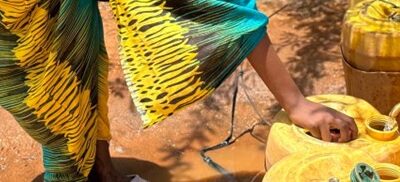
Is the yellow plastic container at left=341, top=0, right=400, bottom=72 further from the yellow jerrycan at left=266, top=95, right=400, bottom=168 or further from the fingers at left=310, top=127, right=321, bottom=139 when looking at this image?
the fingers at left=310, top=127, right=321, bottom=139

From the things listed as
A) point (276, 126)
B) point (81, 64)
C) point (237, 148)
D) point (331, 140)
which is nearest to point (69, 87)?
point (81, 64)

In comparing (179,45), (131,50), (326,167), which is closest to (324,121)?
(326,167)

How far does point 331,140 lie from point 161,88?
23.9 inches

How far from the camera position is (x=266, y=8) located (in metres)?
4.47

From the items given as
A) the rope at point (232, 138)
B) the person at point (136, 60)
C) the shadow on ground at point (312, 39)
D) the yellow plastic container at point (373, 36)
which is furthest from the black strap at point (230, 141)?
the person at point (136, 60)

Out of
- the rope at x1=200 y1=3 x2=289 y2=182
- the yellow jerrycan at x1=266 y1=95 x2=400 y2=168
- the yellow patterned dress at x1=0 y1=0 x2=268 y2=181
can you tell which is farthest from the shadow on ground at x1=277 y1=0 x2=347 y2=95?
the yellow patterned dress at x1=0 y1=0 x2=268 y2=181

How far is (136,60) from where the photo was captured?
2145 millimetres

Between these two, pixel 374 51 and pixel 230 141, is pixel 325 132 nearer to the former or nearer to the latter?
pixel 374 51

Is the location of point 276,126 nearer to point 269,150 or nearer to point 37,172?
point 269,150

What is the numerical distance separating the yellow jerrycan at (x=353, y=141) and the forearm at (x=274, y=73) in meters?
0.12

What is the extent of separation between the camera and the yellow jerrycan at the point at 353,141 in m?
2.30

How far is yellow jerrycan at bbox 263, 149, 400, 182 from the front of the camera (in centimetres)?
208

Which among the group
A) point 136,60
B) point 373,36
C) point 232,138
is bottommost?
point 232,138

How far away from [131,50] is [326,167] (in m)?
0.69
